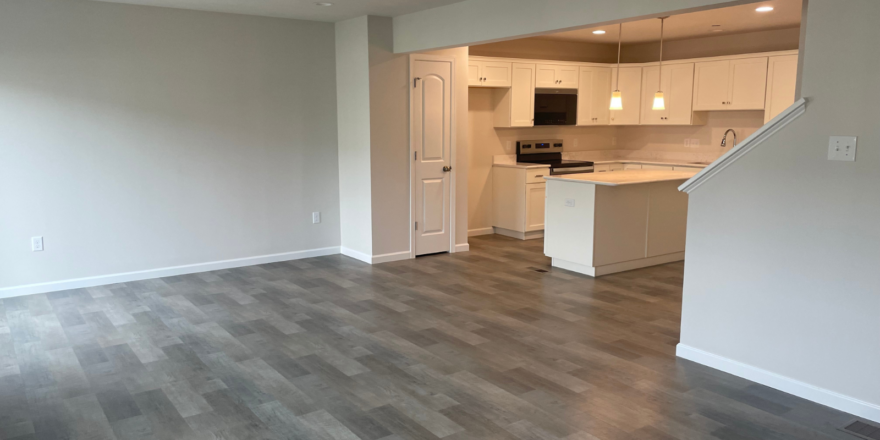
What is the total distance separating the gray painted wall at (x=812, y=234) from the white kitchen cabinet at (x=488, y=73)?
393 centimetres

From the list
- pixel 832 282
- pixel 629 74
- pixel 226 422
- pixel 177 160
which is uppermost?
pixel 629 74

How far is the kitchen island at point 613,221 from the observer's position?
18.2 ft

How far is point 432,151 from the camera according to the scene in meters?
6.46

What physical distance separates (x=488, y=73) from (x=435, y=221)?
1.87 m

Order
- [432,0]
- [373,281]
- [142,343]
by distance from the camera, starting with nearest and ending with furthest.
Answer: [142,343], [432,0], [373,281]

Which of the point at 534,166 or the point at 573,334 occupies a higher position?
the point at 534,166

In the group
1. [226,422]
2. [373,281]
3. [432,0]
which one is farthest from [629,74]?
[226,422]

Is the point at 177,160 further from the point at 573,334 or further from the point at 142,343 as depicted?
the point at 573,334

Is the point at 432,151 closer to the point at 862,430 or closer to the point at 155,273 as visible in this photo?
the point at 155,273

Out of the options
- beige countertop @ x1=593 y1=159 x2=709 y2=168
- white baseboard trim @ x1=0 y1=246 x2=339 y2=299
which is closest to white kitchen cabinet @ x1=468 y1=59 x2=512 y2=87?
beige countertop @ x1=593 y1=159 x2=709 y2=168

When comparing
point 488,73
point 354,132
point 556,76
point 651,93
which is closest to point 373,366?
point 354,132

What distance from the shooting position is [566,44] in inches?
320

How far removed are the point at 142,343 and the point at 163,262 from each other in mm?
1897

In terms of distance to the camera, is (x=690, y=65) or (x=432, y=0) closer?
(x=432, y=0)
